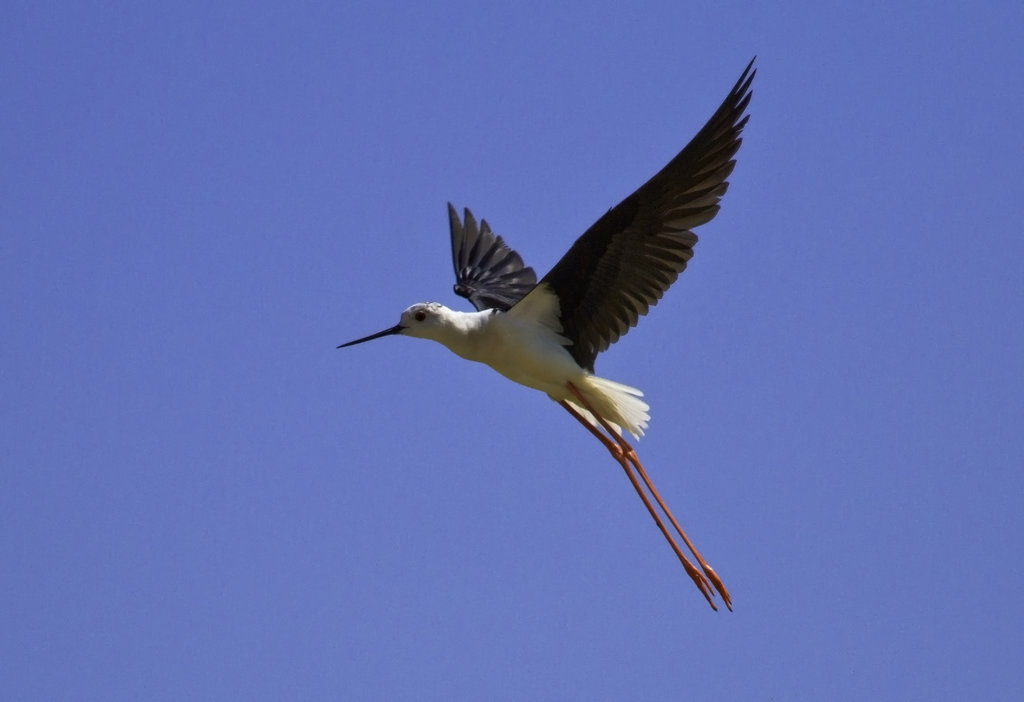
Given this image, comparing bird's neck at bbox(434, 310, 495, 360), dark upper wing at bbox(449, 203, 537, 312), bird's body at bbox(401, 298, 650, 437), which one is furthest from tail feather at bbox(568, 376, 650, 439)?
dark upper wing at bbox(449, 203, 537, 312)

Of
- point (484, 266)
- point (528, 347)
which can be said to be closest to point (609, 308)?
point (528, 347)

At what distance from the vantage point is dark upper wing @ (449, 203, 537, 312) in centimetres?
1184

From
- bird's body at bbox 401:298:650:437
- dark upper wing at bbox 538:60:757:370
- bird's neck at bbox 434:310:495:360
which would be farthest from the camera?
bird's neck at bbox 434:310:495:360

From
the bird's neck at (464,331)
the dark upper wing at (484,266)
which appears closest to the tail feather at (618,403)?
the bird's neck at (464,331)

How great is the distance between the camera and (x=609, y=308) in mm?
9922

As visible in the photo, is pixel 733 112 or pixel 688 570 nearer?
pixel 733 112

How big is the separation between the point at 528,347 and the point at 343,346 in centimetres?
155

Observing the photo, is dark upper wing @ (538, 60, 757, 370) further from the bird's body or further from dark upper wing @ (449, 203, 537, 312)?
dark upper wing @ (449, 203, 537, 312)

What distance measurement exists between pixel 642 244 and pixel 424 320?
157cm

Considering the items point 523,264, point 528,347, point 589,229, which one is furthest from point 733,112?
point 523,264

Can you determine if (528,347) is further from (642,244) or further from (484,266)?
(484,266)

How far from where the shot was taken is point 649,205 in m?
9.28

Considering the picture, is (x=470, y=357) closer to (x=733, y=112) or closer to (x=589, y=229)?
(x=589, y=229)

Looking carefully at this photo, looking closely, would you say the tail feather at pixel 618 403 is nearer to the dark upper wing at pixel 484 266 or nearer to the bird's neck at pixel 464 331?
the bird's neck at pixel 464 331
